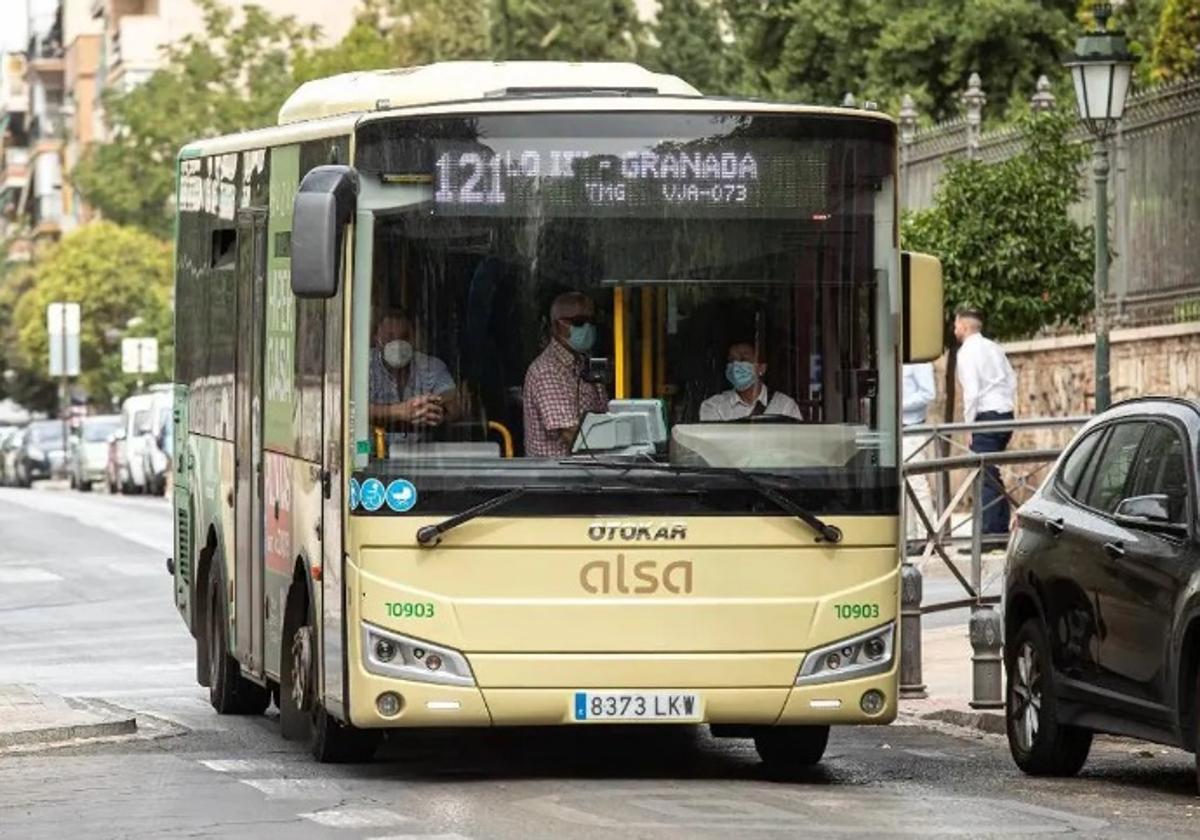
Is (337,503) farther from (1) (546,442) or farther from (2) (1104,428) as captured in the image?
(2) (1104,428)

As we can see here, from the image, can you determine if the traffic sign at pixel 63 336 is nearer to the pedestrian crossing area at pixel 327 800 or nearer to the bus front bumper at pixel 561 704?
the pedestrian crossing area at pixel 327 800

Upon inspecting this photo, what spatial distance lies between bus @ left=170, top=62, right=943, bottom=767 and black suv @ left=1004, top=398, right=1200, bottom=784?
33.1 inches

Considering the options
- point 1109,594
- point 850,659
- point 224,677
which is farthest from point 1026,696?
point 224,677

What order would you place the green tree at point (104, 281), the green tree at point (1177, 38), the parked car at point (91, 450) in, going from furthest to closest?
the green tree at point (104, 281) < the parked car at point (91, 450) < the green tree at point (1177, 38)

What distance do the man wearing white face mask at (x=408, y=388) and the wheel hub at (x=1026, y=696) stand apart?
2.91 m

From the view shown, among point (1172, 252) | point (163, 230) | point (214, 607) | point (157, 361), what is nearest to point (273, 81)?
point (157, 361)

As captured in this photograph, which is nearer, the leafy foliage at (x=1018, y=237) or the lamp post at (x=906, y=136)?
the leafy foliage at (x=1018, y=237)

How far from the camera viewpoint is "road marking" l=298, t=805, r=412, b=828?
498 inches

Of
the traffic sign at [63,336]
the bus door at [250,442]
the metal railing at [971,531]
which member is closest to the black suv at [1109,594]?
the metal railing at [971,531]

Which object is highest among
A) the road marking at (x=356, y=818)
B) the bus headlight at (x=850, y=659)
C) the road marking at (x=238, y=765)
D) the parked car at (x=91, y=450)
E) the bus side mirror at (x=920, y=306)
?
the bus side mirror at (x=920, y=306)

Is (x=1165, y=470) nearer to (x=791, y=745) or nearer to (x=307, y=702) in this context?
(x=791, y=745)

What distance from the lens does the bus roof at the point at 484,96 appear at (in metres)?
14.1

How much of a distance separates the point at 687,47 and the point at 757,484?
2706 inches

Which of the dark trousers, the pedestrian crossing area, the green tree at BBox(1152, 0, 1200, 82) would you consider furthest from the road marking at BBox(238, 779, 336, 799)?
the green tree at BBox(1152, 0, 1200, 82)
